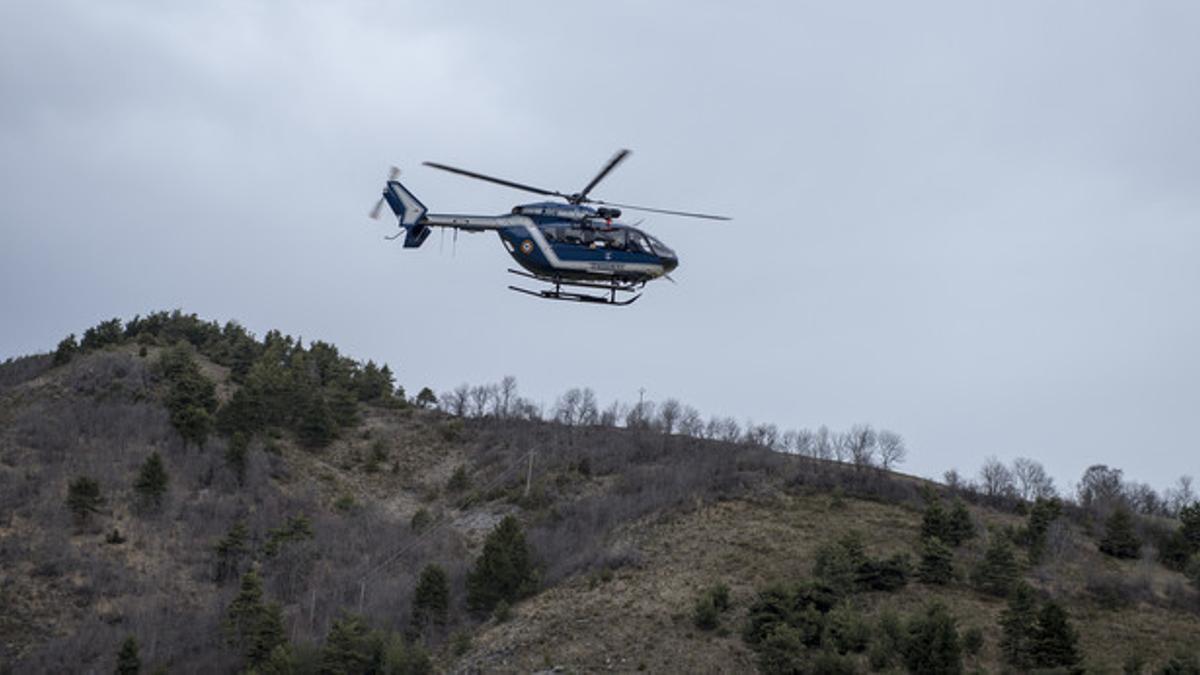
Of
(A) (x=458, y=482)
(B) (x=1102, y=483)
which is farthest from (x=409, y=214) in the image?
(B) (x=1102, y=483)

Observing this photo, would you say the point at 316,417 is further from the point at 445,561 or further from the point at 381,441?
the point at 445,561

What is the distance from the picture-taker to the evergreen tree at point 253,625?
46062mm

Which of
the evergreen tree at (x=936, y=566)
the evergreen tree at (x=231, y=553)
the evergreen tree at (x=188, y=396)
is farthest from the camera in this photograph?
the evergreen tree at (x=188, y=396)

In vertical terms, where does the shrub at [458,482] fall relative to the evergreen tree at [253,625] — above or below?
above

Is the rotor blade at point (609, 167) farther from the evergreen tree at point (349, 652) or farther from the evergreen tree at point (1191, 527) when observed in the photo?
the evergreen tree at point (1191, 527)

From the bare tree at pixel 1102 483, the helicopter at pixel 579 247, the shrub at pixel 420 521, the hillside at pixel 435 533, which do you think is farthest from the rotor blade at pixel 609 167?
the bare tree at pixel 1102 483

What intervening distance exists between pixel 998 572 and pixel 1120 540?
12.1 meters

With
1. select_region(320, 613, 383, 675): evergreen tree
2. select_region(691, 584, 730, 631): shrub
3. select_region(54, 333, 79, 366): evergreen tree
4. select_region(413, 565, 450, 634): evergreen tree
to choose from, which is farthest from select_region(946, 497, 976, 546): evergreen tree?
select_region(54, 333, 79, 366): evergreen tree

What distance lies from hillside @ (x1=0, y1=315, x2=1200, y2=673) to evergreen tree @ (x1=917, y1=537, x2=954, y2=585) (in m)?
0.28

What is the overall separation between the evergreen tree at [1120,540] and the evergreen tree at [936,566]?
1186 centimetres

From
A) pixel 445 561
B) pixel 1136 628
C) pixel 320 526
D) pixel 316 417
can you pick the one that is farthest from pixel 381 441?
pixel 1136 628

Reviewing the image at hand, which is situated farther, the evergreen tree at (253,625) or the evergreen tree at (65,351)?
the evergreen tree at (65,351)

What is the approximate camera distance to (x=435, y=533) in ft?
217

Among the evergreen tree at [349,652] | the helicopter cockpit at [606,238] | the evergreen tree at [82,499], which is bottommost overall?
the evergreen tree at [349,652]
